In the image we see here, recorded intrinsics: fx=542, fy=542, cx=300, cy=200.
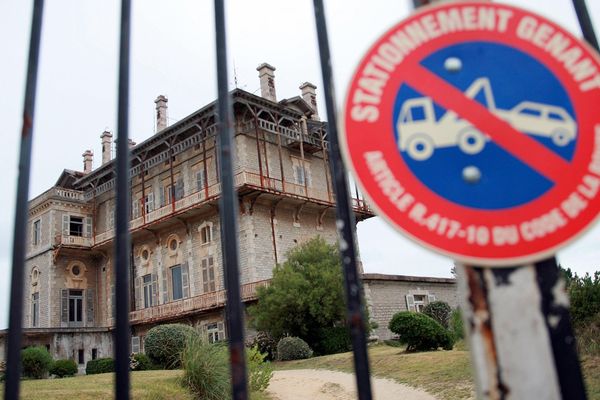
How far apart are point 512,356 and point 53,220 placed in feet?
99.2

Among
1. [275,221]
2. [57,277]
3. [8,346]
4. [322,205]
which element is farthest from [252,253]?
[8,346]

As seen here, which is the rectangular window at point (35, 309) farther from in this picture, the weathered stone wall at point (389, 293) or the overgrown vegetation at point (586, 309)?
the overgrown vegetation at point (586, 309)

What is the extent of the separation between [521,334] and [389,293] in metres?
20.7

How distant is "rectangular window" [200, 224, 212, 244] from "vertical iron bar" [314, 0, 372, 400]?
22115 millimetres

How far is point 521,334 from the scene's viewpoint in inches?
56.2

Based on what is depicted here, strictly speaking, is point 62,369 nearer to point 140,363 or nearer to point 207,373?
point 140,363

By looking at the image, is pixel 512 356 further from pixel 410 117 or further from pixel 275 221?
pixel 275 221

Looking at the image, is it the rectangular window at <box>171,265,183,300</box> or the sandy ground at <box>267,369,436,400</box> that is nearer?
the sandy ground at <box>267,369,436,400</box>

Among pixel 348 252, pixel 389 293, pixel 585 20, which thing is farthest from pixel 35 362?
pixel 585 20

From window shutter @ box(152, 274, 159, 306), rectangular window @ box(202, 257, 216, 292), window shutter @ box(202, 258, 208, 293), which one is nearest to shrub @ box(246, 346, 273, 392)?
rectangular window @ box(202, 257, 216, 292)

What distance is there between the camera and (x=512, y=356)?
1.42 m

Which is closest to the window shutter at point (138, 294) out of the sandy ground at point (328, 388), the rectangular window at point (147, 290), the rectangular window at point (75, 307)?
the rectangular window at point (147, 290)

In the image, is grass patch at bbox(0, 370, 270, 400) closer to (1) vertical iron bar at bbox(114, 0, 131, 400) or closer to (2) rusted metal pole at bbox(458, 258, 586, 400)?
(1) vertical iron bar at bbox(114, 0, 131, 400)

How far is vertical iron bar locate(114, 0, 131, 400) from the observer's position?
1713 millimetres
